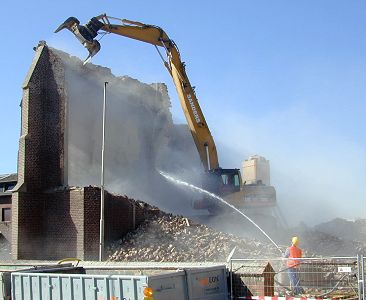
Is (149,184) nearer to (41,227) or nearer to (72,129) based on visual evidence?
(72,129)

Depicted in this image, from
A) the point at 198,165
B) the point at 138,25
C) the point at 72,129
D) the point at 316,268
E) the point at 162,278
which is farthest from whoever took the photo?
the point at 198,165

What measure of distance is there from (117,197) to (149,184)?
10.1 m

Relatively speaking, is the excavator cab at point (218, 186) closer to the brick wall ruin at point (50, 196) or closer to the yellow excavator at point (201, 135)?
the yellow excavator at point (201, 135)

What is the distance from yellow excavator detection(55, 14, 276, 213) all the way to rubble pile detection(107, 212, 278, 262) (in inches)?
122

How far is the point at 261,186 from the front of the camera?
2925cm

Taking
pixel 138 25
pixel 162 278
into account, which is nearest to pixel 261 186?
pixel 138 25

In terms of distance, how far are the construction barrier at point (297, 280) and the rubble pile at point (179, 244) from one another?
7894 mm

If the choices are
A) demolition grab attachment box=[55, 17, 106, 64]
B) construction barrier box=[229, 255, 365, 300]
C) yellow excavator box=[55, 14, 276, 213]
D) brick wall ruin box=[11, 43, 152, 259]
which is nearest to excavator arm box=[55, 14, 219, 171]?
yellow excavator box=[55, 14, 276, 213]

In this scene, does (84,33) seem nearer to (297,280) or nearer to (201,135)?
(201,135)

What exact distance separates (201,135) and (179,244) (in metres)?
7.35

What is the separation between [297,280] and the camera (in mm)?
12969

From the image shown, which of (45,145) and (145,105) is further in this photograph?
(145,105)

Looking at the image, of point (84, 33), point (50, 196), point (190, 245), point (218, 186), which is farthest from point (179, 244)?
point (84, 33)

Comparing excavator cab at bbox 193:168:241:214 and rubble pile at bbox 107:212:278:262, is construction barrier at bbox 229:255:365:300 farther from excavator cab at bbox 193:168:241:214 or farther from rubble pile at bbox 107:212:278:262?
excavator cab at bbox 193:168:241:214
